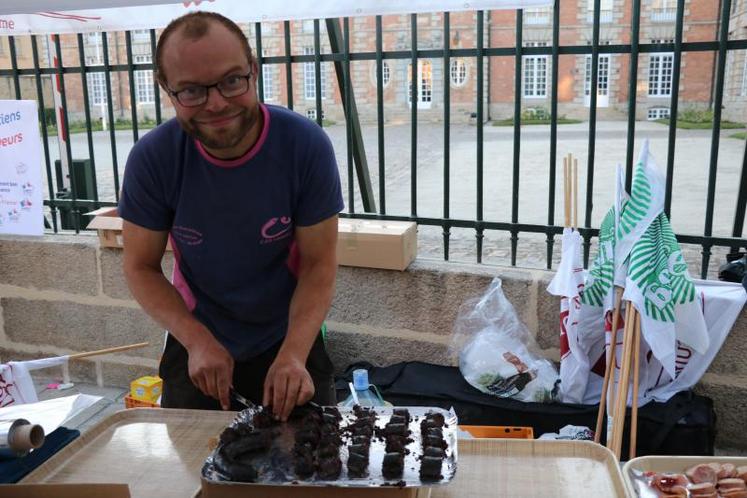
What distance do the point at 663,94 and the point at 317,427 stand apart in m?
24.9

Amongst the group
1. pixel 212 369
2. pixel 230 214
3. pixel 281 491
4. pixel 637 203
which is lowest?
pixel 281 491

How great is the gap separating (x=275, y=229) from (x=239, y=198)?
0.45 ft

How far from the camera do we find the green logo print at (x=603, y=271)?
124 inches

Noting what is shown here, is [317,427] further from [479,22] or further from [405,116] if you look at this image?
[405,116]

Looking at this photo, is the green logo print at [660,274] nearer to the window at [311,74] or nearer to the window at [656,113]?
the window at [311,74]

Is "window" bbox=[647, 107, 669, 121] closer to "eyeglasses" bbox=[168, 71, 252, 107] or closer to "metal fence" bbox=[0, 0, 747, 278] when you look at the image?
"metal fence" bbox=[0, 0, 747, 278]

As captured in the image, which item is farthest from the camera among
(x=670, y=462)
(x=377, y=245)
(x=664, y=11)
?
(x=664, y=11)

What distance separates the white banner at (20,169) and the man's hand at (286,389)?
333 cm

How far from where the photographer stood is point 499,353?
11.5 feet

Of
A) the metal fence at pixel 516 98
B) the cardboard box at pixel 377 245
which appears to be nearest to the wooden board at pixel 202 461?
the cardboard box at pixel 377 245

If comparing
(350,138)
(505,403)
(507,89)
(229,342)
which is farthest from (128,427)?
(507,89)

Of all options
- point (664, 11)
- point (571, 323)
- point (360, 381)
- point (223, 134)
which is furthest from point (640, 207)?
point (664, 11)

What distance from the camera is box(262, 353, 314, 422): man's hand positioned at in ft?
5.71

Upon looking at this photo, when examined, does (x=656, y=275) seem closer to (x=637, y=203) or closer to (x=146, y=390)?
(x=637, y=203)
